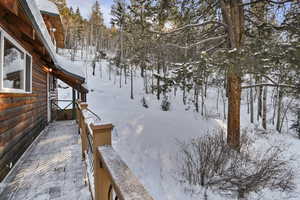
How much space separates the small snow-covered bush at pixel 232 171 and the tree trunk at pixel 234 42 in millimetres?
676

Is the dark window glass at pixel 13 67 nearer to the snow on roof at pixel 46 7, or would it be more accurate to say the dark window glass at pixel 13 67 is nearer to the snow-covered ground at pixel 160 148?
the snow-covered ground at pixel 160 148

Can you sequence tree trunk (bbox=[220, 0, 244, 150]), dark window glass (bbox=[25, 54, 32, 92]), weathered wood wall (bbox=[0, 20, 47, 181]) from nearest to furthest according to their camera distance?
weathered wood wall (bbox=[0, 20, 47, 181]) < dark window glass (bbox=[25, 54, 32, 92]) < tree trunk (bbox=[220, 0, 244, 150])

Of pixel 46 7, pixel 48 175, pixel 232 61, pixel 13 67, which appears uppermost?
pixel 46 7

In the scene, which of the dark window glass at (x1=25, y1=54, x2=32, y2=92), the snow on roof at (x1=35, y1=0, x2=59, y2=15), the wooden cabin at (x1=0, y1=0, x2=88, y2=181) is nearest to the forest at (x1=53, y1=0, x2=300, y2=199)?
the dark window glass at (x1=25, y1=54, x2=32, y2=92)

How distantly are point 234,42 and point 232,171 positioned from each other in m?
3.78

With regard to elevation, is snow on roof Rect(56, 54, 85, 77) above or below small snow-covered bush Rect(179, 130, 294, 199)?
above

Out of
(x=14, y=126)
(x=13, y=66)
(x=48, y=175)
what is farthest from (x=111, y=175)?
(x=13, y=66)

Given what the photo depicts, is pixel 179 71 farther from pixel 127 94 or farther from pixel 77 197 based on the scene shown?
pixel 127 94

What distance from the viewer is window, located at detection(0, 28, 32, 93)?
2.57 m

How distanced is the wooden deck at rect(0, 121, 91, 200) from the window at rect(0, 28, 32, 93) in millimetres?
1443

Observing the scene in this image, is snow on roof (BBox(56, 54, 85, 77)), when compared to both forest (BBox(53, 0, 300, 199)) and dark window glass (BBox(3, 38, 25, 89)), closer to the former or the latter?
dark window glass (BBox(3, 38, 25, 89))

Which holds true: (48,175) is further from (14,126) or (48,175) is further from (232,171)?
(232,171)

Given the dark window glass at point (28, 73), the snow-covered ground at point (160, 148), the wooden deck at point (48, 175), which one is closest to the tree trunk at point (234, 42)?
the snow-covered ground at point (160, 148)

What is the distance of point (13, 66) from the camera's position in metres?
3.21
